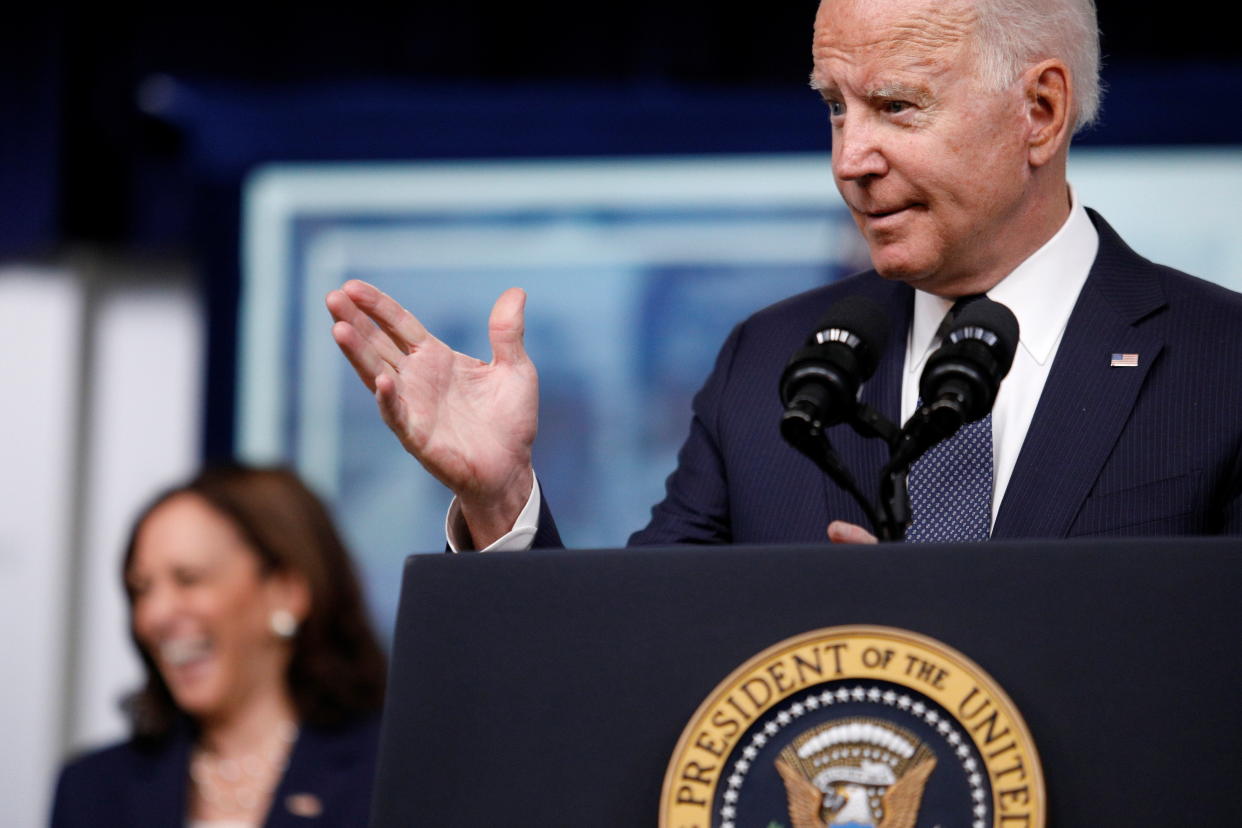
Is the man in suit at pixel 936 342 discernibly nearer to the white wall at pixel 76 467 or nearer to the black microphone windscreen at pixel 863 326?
the black microphone windscreen at pixel 863 326

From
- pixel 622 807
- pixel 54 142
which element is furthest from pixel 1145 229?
pixel 622 807

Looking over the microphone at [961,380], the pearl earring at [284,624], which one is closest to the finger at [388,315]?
the microphone at [961,380]

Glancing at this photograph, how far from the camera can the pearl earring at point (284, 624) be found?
2.90 metres

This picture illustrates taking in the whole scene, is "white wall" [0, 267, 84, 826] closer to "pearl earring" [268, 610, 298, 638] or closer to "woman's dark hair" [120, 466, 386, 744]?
"woman's dark hair" [120, 466, 386, 744]

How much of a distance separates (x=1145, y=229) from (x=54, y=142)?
259 cm

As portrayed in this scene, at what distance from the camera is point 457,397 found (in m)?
1.41

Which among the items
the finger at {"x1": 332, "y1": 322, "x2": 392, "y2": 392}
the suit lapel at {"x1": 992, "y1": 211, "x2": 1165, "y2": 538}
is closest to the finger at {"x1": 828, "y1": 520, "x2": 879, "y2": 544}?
the suit lapel at {"x1": 992, "y1": 211, "x2": 1165, "y2": 538}

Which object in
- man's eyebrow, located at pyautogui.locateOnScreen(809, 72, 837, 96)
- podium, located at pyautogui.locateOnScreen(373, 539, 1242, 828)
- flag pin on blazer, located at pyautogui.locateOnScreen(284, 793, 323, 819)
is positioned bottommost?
flag pin on blazer, located at pyautogui.locateOnScreen(284, 793, 323, 819)

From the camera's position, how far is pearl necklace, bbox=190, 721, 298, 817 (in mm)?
2695

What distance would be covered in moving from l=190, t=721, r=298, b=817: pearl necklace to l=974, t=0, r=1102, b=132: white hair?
1742 mm

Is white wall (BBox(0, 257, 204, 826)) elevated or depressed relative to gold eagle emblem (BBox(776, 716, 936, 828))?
elevated

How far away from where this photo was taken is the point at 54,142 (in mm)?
3879

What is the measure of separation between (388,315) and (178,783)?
161cm

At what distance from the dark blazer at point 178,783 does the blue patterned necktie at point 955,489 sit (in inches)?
56.1
